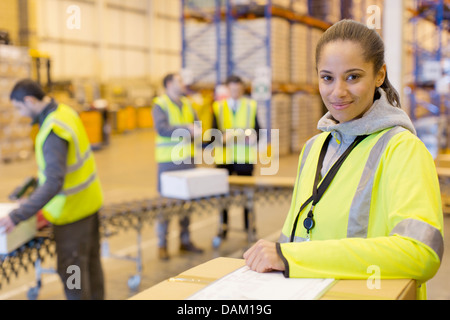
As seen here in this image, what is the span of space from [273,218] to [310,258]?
6263 mm

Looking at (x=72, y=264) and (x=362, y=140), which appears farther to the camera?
(x=72, y=264)

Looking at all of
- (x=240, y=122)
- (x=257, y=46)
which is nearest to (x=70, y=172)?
(x=240, y=122)

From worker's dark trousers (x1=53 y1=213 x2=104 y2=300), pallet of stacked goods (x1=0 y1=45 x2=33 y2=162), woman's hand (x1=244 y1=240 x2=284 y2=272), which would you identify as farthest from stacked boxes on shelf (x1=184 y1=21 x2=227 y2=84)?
woman's hand (x1=244 y1=240 x2=284 y2=272)

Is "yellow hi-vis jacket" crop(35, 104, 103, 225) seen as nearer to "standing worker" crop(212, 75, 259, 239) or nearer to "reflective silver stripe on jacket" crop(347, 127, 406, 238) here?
"reflective silver stripe on jacket" crop(347, 127, 406, 238)

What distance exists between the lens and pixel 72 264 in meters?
3.45

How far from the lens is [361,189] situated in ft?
4.48

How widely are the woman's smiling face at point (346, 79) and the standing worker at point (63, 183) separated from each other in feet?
7.57

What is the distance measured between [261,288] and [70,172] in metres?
2.53

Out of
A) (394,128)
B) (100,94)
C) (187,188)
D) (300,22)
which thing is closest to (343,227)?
(394,128)

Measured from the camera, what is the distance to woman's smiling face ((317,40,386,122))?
1373 millimetres

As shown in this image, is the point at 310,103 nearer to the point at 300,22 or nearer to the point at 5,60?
the point at 300,22

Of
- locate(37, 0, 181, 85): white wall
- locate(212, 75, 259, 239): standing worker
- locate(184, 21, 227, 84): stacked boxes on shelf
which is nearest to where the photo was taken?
locate(212, 75, 259, 239): standing worker

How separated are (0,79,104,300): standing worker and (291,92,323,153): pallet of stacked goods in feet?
32.7
